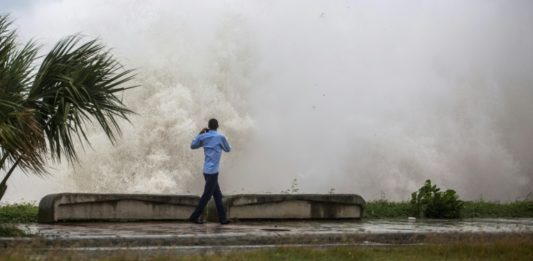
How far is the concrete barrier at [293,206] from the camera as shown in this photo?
13547mm

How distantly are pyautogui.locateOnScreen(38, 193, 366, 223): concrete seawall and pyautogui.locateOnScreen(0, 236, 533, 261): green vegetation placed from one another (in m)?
3.80

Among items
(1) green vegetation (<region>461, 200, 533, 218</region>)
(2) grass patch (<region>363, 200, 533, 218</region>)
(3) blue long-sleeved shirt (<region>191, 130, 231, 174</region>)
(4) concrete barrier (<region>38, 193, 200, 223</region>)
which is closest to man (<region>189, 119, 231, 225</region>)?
(3) blue long-sleeved shirt (<region>191, 130, 231, 174</region>)

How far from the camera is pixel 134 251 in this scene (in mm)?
8688

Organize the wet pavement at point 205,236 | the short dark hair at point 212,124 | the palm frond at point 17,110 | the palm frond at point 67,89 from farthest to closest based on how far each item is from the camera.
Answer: the short dark hair at point 212,124 → the palm frond at point 67,89 → the palm frond at point 17,110 → the wet pavement at point 205,236

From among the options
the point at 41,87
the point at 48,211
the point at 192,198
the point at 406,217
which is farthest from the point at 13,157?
the point at 406,217

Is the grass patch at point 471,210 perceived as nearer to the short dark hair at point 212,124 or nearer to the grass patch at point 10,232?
the short dark hair at point 212,124

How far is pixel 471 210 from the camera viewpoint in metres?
16.9

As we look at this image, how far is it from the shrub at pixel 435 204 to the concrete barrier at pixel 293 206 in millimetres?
1796

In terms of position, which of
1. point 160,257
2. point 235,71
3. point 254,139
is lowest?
point 160,257

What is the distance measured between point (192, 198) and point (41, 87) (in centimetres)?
352

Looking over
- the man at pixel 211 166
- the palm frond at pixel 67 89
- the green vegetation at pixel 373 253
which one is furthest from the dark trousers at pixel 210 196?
the green vegetation at pixel 373 253

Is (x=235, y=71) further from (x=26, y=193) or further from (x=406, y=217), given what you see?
(x=406, y=217)

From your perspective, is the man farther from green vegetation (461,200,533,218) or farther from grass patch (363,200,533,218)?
green vegetation (461,200,533,218)

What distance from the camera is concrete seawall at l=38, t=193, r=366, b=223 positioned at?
40.4 ft
